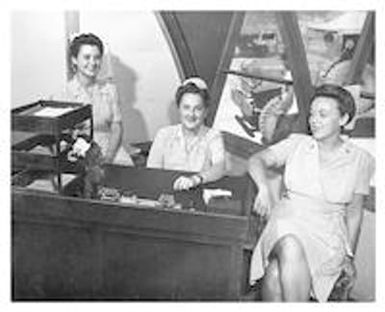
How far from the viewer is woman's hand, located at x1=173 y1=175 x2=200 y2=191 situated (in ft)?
5.94

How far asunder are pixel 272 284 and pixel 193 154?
358mm

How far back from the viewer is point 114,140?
71.9 inches

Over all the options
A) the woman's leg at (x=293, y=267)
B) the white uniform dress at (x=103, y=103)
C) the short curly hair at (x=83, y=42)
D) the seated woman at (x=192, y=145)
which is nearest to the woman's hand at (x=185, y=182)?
the seated woman at (x=192, y=145)

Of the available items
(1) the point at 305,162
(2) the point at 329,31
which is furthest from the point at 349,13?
(1) the point at 305,162

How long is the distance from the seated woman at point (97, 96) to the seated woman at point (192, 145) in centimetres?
9

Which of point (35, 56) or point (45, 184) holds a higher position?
point (35, 56)

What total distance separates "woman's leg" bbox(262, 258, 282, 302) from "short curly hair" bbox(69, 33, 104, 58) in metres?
0.64

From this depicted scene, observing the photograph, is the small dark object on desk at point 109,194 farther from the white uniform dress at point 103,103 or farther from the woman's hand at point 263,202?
the woman's hand at point 263,202

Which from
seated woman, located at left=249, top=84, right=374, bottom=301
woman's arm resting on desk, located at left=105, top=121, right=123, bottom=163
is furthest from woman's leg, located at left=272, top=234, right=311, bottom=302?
woman's arm resting on desk, located at left=105, top=121, right=123, bottom=163

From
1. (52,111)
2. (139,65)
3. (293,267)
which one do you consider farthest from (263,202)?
(52,111)

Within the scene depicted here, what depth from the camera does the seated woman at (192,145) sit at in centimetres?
181

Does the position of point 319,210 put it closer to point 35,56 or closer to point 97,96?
point 97,96

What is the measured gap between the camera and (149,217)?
5.86 feet

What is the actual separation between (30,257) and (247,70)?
67 centimetres
